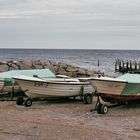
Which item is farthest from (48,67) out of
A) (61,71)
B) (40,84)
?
(40,84)

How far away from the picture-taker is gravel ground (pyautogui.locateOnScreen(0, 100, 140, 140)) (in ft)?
38.8

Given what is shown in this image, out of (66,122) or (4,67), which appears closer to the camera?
(66,122)

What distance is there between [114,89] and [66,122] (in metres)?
3.08

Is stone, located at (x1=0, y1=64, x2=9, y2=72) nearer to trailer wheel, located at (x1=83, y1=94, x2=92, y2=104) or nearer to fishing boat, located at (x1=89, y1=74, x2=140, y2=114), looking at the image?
trailer wheel, located at (x1=83, y1=94, x2=92, y2=104)

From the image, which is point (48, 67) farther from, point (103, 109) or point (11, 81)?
point (103, 109)

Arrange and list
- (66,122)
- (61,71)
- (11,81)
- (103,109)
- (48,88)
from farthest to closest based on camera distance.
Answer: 1. (61,71)
2. (11,81)
3. (48,88)
4. (103,109)
5. (66,122)

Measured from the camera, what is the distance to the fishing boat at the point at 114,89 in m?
16.1

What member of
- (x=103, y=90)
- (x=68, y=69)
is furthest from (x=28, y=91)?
(x=68, y=69)

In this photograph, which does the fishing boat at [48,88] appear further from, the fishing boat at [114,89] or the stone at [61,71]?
the stone at [61,71]

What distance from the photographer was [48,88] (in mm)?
18047

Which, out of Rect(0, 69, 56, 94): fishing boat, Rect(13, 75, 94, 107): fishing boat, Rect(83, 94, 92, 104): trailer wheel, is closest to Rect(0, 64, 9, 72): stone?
Rect(0, 69, 56, 94): fishing boat

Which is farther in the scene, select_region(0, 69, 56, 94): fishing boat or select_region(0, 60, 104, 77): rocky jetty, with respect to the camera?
select_region(0, 60, 104, 77): rocky jetty

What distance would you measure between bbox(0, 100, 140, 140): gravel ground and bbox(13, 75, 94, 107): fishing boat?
1.46ft

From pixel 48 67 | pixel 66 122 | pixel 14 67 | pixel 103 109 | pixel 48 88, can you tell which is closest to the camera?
pixel 66 122
